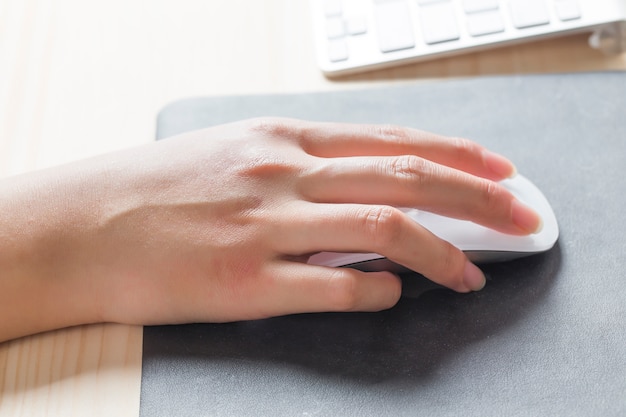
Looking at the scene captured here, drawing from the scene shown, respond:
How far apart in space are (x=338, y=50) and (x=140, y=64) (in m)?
0.21

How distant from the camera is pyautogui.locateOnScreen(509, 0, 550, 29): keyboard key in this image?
A: 74 cm

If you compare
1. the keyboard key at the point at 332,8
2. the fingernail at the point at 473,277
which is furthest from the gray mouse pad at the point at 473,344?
the keyboard key at the point at 332,8

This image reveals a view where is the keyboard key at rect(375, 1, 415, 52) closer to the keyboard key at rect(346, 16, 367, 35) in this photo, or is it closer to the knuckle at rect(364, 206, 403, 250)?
the keyboard key at rect(346, 16, 367, 35)

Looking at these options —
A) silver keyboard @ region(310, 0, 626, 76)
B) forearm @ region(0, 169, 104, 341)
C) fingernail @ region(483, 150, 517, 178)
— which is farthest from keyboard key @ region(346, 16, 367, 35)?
forearm @ region(0, 169, 104, 341)

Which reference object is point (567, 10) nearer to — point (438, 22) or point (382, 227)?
point (438, 22)

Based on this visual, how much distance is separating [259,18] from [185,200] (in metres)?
0.30

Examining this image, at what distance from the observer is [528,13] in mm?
746

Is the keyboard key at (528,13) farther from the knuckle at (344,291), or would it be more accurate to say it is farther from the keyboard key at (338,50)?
the knuckle at (344,291)

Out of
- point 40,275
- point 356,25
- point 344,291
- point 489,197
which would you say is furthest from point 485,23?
point 40,275

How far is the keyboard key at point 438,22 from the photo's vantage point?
0.75 metres

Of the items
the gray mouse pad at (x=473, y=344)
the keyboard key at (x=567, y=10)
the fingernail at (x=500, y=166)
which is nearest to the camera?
the gray mouse pad at (x=473, y=344)

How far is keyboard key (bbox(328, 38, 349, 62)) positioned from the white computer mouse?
8.7 inches

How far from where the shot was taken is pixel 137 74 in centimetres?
76

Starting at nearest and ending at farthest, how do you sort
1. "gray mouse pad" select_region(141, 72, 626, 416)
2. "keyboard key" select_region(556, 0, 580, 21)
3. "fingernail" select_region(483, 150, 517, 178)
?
"gray mouse pad" select_region(141, 72, 626, 416) → "fingernail" select_region(483, 150, 517, 178) → "keyboard key" select_region(556, 0, 580, 21)
